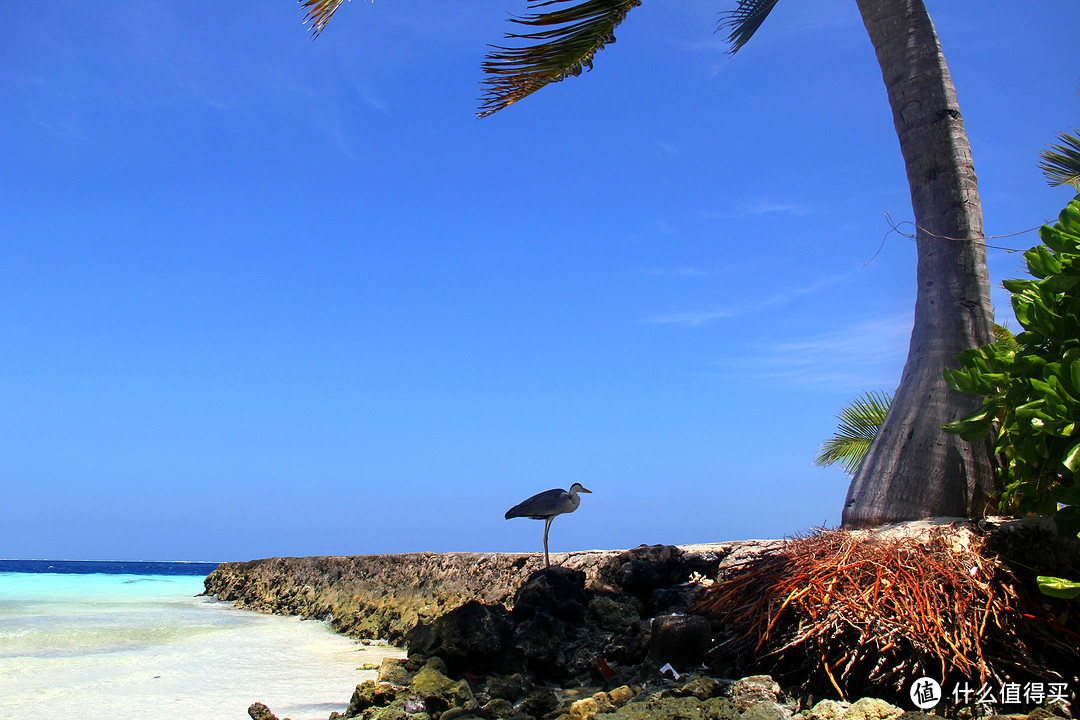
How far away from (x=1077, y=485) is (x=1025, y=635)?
3.01ft

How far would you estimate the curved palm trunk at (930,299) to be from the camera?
5.18 m

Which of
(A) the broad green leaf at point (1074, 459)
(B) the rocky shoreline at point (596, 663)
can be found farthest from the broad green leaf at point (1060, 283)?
(B) the rocky shoreline at point (596, 663)

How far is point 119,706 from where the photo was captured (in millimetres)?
4801

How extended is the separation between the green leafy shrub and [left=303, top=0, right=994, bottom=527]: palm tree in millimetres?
726

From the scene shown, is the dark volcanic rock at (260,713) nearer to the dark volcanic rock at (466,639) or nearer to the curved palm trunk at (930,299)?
the dark volcanic rock at (466,639)

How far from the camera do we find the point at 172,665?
248 inches

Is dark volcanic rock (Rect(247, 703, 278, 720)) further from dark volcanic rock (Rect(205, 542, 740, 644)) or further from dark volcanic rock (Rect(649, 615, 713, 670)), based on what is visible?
dark volcanic rock (Rect(649, 615, 713, 670))

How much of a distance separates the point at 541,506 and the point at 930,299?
419 centimetres

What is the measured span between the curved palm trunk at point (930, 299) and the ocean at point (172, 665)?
14.2ft

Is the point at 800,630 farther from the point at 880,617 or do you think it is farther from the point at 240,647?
the point at 240,647

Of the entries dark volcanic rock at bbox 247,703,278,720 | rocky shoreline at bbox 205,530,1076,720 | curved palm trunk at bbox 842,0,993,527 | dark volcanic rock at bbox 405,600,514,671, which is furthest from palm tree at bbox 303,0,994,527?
dark volcanic rock at bbox 247,703,278,720

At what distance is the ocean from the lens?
4762mm

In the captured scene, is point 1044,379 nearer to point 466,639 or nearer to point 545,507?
point 466,639

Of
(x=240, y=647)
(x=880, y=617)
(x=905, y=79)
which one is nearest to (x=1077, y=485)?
(x=880, y=617)
